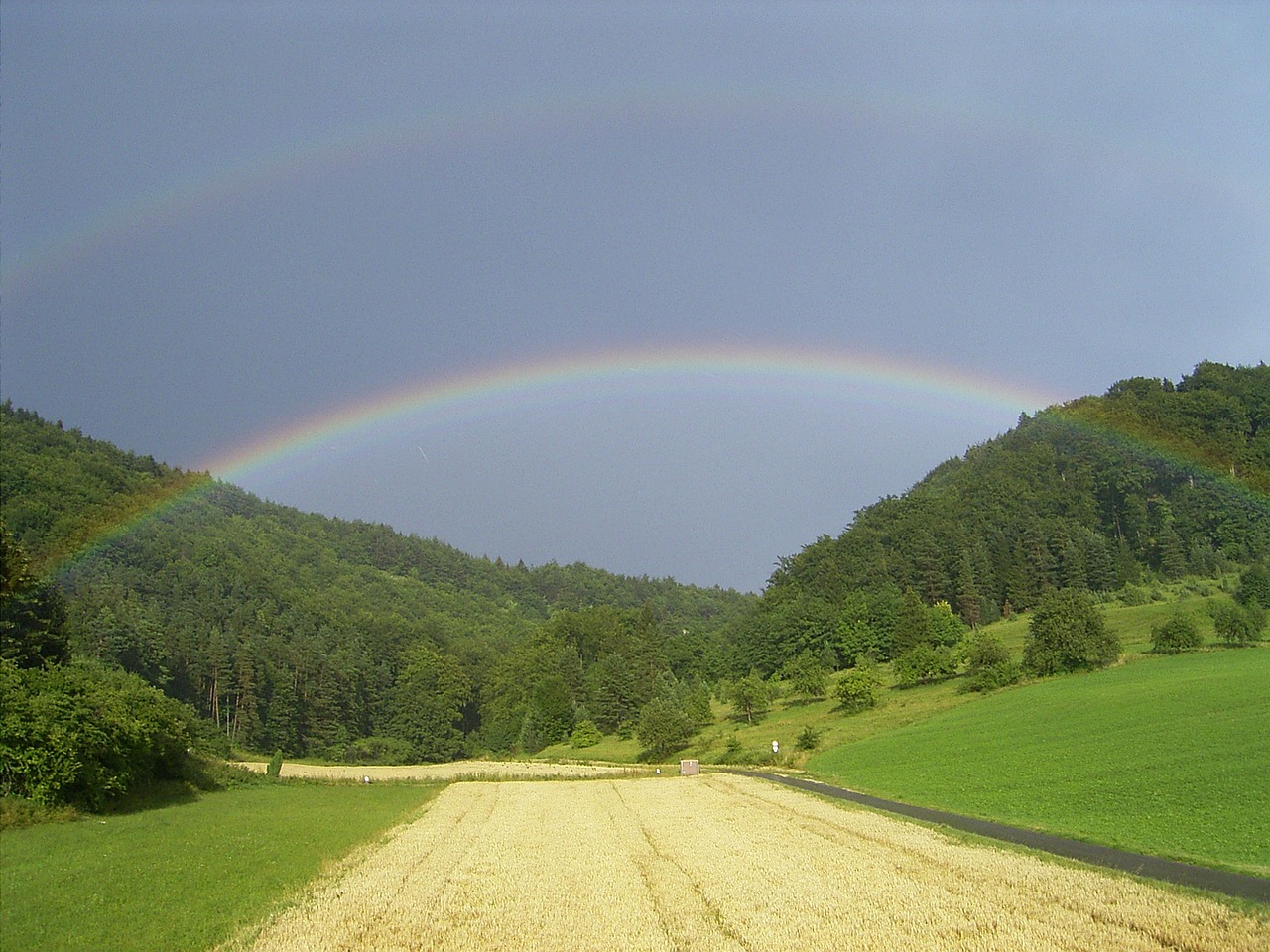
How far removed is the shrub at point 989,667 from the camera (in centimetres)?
9119

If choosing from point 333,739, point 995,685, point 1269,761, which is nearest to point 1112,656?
point 995,685

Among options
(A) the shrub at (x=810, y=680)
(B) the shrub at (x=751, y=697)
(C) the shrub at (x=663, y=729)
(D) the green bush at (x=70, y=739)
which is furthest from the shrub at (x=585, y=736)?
(D) the green bush at (x=70, y=739)

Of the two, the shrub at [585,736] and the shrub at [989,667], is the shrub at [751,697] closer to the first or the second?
the shrub at [989,667]

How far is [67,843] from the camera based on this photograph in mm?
27750

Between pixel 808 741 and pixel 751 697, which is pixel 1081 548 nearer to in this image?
pixel 751 697

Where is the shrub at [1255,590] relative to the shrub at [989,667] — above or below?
above

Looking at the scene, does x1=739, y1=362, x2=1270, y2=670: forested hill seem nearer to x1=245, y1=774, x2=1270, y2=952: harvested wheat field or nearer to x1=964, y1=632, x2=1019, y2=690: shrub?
x1=964, y1=632, x2=1019, y2=690: shrub

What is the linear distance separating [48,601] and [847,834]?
211ft

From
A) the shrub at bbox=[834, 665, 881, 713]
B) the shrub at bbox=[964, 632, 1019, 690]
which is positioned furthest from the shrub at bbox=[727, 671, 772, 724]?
the shrub at bbox=[964, 632, 1019, 690]

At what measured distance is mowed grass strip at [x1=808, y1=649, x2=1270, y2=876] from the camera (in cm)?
2725

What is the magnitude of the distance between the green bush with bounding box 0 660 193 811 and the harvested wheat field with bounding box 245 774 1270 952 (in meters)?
14.5

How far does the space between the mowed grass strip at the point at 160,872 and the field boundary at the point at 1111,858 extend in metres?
21.6

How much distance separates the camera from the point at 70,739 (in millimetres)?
34219

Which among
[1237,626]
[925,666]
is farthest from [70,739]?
[1237,626]
